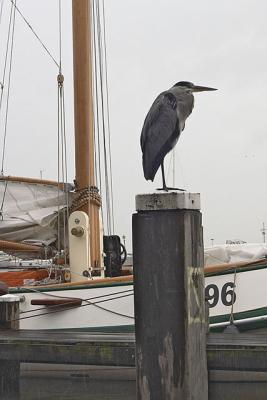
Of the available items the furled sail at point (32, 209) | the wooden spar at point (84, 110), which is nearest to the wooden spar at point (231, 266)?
the wooden spar at point (84, 110)

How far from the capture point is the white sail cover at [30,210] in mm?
9977

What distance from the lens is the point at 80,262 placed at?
8430mm

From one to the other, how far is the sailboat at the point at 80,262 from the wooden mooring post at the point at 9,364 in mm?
1267

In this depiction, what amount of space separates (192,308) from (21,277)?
542cm

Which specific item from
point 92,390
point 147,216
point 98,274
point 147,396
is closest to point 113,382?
point 92,390

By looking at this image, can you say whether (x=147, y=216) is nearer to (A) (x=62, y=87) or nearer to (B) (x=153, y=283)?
(B) (x=153, y=283)

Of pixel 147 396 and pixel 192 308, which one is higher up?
pixel 192 308

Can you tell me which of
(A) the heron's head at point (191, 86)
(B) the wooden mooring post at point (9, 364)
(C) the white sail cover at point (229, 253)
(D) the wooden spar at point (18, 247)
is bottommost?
(B) the wooden mooring post at point (9, 364)

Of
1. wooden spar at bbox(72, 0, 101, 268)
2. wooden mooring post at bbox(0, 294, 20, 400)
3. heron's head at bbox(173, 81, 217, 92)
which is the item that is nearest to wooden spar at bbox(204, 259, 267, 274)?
wooden spar at bbox(72, 0, 101, 268)

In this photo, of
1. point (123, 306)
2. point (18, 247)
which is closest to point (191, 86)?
point (123, 306)

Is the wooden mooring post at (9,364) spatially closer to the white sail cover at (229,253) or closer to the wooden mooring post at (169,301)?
the wooden mooring post at (169,301)

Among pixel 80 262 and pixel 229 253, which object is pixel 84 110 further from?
pixel 229 253

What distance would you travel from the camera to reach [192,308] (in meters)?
3.69

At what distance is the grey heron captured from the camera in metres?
4.72
